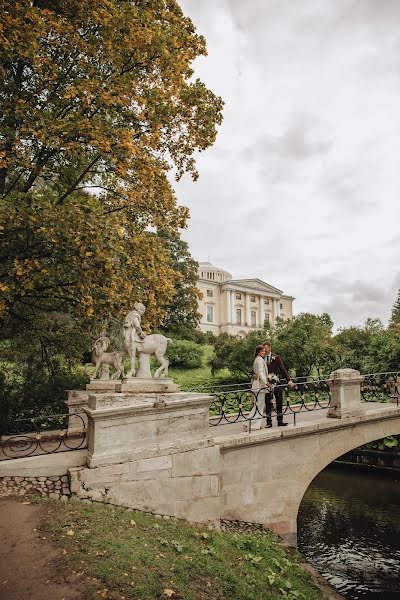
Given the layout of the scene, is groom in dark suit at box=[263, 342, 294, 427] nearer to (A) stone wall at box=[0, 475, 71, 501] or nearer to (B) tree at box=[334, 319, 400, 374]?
(A) stone wall at box=[0, 475, 71, 501]

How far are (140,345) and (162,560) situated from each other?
150 inches

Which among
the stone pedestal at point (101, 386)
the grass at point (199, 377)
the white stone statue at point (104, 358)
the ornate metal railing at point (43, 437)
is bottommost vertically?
the ornate metal railing at point (43, 437)

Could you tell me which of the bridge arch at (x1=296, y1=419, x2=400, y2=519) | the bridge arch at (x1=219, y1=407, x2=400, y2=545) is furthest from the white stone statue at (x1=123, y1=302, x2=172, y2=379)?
the bridge arch at (x1=296, y1=419, x2=400, y2=519)

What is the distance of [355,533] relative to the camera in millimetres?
11859

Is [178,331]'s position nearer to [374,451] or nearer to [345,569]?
[374,451]

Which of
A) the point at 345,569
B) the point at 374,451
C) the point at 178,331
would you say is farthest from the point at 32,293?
the point at 178,331

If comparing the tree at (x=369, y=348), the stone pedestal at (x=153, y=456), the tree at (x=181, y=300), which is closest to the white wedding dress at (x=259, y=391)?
the stone pedestal at (x=153, y=456)

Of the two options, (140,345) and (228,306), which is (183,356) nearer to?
(140,345)

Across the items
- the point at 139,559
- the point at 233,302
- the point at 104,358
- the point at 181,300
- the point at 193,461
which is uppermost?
the point at 233,302

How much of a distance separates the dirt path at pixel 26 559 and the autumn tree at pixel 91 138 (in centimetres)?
352

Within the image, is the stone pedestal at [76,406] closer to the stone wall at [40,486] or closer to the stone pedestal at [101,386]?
the stone pedestal at [101,386]

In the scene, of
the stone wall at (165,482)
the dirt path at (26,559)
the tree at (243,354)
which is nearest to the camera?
the dirt path at (26,559)

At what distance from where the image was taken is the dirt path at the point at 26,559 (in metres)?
4.26

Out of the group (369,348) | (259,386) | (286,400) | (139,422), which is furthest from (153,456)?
(369,348)
